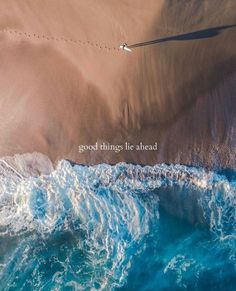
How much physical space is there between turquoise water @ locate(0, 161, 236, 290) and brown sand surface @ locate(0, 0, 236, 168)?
586 millimetres

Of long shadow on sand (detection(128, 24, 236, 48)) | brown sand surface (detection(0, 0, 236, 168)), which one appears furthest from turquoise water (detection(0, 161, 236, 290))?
long shadow on sand (detection(128, 24, 236, 48))

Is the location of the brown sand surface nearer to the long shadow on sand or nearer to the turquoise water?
the long shadow on sand

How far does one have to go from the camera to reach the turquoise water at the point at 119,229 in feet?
38.3

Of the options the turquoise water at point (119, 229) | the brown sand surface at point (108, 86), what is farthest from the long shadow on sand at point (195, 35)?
the turquoise water at point (119, 229)

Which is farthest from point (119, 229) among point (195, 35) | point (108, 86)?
point (195, 35)

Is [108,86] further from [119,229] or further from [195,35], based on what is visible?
[119,229]

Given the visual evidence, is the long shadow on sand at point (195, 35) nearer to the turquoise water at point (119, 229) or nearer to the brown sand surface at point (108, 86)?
the brown sand surface at point (108, 86)

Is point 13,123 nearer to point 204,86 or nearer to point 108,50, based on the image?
point 108,50

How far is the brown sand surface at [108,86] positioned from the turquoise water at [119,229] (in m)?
0.59

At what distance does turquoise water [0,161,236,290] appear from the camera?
11688mm

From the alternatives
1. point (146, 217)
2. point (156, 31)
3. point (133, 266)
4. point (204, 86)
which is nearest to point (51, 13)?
point (156, 31)

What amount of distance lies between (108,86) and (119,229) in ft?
13.0

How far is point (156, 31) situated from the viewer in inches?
451

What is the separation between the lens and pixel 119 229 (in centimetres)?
1170
